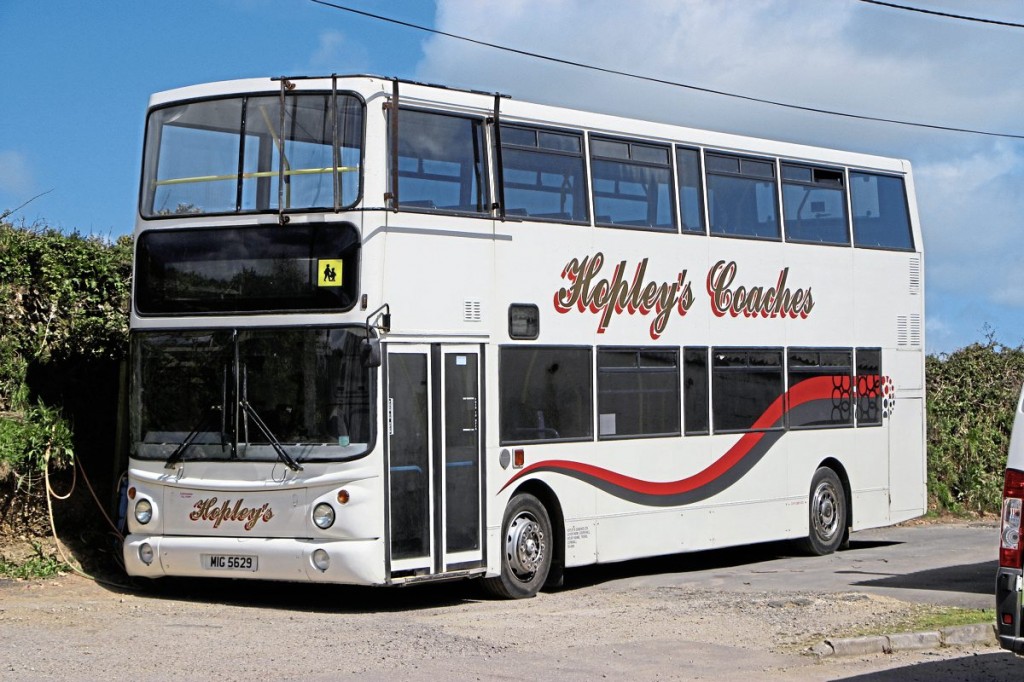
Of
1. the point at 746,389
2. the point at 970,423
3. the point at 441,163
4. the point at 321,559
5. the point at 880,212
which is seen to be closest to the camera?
the point at 321,559

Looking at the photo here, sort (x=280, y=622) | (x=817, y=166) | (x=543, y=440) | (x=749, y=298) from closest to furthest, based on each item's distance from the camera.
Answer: (x=280, y=622) → (x=543, y=440) → (x=749, y=298) → (x=817, y=166)

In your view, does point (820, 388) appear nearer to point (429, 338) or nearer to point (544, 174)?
point (544, 174)

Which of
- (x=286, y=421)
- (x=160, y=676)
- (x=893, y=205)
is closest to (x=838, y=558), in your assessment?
(x=893, y=205)

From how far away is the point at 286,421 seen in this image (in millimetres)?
13984

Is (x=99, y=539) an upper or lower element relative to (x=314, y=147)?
lower

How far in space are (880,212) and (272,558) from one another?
10869mm

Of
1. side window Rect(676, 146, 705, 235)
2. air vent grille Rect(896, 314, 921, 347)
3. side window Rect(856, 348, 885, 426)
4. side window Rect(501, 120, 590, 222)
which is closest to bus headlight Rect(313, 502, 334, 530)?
side window Rect(501, 120, 590, 222)

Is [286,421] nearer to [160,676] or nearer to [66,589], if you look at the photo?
[66,589]

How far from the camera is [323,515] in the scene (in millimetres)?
13703

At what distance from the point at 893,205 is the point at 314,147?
10.1 meters

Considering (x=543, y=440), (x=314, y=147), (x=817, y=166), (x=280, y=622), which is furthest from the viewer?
(x=817, y=166)

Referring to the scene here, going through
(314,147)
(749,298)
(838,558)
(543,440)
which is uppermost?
(314,147)

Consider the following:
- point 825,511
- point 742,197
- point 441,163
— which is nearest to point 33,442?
point 441,163

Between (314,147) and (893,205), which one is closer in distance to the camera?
(314,147)
